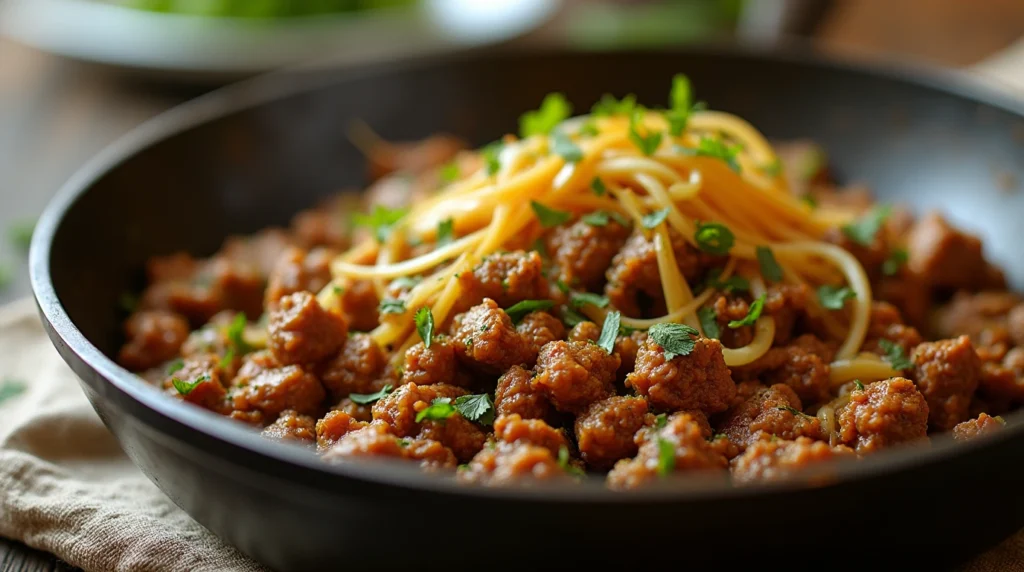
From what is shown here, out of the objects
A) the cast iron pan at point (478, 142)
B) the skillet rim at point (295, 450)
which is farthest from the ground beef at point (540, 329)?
the cast iron pan at point (478, 142)

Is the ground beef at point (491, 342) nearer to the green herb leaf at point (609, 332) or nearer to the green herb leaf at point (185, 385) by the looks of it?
the green herb leaf at point (609, 332)

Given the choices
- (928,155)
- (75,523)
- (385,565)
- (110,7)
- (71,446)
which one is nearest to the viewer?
(385,565)

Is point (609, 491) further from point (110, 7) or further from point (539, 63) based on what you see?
point (110, 7)

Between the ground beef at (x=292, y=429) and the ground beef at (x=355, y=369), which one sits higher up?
the ground beef at (x=355, y=369)

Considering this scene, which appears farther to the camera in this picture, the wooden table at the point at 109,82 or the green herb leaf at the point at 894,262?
the wooden table at the point at 109,82

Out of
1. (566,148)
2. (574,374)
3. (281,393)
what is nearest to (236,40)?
(566,148)

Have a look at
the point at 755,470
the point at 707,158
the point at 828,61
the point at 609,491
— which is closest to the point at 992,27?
the point at 828,61

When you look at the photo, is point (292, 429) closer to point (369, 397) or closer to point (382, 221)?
point (369, 397)
